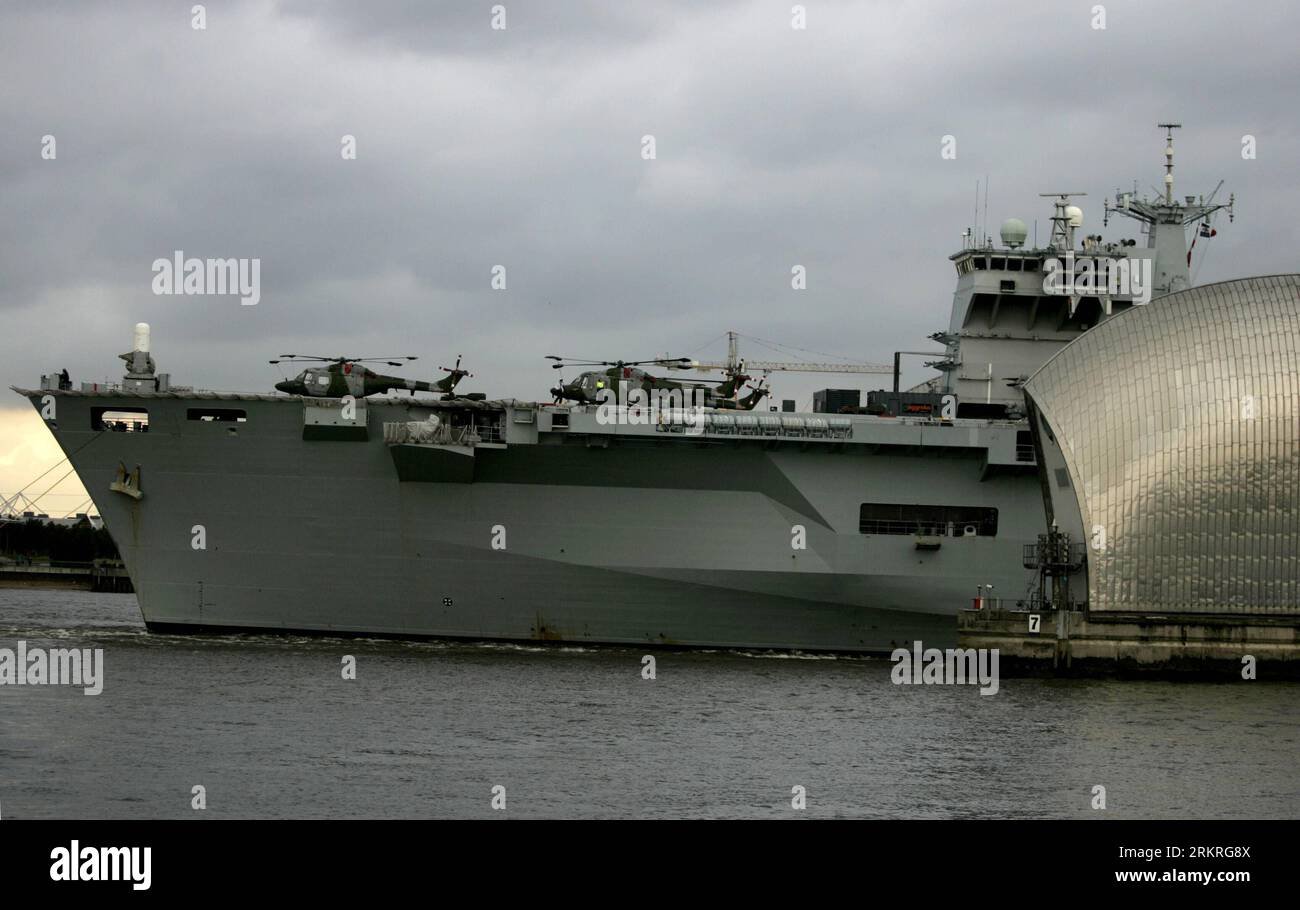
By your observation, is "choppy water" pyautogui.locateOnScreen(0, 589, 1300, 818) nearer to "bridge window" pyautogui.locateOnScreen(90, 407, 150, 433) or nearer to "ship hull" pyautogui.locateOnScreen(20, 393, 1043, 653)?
"ship hull" pyautogui.locateOnScreen(20, 393, 1043, 653)

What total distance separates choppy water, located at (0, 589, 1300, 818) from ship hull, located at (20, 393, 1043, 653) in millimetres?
2158

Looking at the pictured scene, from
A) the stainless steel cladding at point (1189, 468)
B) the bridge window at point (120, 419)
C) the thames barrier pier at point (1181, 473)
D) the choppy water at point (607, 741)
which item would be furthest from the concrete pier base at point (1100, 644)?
the bridge window at point (120, 419)

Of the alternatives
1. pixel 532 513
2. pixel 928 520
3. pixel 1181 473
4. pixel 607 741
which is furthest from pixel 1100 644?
pixel 607 741

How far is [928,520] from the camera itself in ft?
127

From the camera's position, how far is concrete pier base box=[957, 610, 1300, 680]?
34.6m

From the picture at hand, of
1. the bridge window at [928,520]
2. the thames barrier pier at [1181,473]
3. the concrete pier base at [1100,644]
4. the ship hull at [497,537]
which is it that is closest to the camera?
the concrete pier base at [1100,644]

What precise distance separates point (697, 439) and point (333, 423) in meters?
7.58

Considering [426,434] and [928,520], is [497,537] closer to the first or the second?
[426,434]

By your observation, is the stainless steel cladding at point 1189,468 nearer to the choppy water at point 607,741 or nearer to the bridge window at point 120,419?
the choppy water at point 607,741

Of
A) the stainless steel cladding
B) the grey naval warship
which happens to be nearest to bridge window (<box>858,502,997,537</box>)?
the grey naval warship

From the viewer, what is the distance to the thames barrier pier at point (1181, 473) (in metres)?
36.5

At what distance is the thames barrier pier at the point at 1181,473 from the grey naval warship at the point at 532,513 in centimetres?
173
